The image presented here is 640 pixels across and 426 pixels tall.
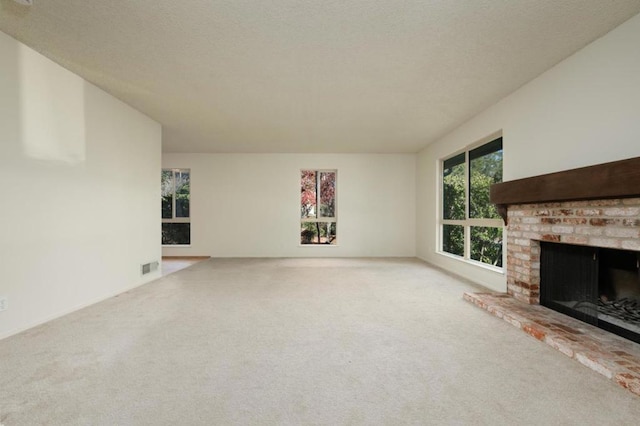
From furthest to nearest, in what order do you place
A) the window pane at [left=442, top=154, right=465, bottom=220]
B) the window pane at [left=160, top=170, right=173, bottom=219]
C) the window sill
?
the window pane at [left=160, top=170, right=173, bottom=219] < the window pane at [left=442, top=154, right=465, bottom=220] < the window sill

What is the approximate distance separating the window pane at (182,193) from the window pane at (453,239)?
5.90m

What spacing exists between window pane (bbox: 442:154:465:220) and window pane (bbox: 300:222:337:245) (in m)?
2.67

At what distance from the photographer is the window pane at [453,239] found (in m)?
5.52

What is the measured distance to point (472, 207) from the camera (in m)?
5.12

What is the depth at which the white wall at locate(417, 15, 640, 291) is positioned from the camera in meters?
2.43

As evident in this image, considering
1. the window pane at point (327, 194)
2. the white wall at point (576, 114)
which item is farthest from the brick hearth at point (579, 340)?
the window pane at point (327, 194)

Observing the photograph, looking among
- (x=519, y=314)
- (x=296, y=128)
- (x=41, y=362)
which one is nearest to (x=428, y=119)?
(x=296, y=128)

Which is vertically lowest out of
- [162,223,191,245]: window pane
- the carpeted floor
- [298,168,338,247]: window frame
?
the carpeted floor

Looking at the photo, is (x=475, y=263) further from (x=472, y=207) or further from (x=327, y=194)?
(x=327, y=194)

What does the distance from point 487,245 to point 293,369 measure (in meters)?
3.78

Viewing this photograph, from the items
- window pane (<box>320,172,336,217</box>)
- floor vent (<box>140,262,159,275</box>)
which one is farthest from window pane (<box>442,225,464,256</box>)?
floor vent (<box>140,262,159,275</box>)

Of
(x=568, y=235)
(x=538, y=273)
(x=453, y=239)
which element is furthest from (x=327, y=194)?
(x=568, y=235)

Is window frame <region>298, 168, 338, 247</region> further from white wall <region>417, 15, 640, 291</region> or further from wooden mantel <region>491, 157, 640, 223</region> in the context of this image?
wooden mantel <region>491, 157, 640, 223</region>

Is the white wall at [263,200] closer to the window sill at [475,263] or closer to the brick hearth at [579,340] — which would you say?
the window sill at [475,263]
